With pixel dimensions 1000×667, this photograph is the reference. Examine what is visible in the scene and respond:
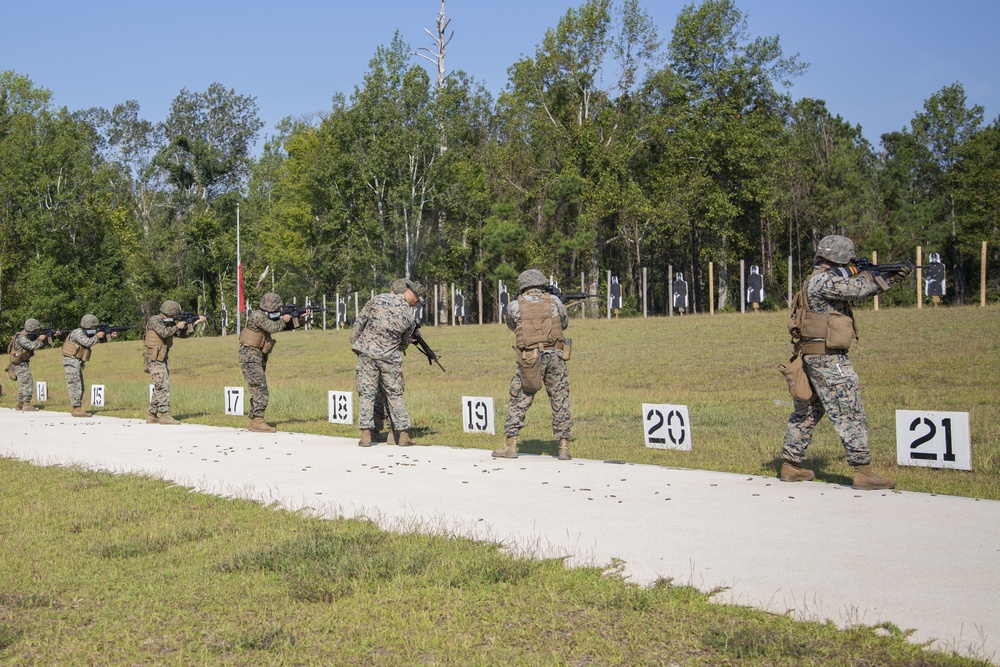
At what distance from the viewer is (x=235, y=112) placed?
264 feet

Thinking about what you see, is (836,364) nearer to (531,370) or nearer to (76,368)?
(531,370)

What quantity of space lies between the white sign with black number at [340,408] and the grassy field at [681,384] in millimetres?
249

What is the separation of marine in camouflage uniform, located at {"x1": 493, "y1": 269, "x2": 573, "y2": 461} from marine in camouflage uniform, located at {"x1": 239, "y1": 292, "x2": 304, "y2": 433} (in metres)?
6.86

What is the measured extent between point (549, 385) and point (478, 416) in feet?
11.6

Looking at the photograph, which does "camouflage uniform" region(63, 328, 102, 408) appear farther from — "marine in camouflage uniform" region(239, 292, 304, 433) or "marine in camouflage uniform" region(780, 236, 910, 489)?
"marine in camouflage uniform" region(780, 236, 910, 489)

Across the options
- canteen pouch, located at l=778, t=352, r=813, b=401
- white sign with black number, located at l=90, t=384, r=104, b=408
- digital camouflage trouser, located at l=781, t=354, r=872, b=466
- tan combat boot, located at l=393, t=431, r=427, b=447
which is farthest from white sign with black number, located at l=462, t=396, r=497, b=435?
white sign with black number, located at l=90, t=384, r=104, b=408

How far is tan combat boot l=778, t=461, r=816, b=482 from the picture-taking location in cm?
999

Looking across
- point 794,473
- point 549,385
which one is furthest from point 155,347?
point 794,473

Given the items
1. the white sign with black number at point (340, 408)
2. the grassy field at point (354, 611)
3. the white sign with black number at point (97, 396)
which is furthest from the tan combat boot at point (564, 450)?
the white sign with black number at point (97, 396)

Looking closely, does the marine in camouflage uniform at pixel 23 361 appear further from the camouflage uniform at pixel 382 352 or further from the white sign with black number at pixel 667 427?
the white sign with black number at pixel 667 427

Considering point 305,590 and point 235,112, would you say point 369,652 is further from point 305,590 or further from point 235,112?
point 235,112

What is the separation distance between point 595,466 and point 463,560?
5134 millimetres

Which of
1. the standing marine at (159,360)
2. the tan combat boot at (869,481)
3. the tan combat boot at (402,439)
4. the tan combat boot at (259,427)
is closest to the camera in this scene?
the tan combat boot at (869,481)

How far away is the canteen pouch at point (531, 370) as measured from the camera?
12102 millimetres
